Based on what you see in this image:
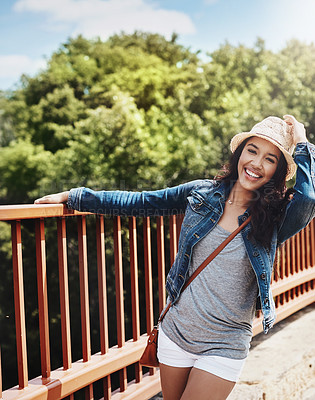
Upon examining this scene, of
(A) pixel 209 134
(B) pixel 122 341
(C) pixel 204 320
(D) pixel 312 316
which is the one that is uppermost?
(A) pixel 209 134

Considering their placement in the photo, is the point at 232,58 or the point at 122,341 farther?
the point at 232,58

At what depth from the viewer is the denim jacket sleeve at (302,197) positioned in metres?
1.95

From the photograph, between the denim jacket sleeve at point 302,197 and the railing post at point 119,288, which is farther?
the railing post at point 119,288

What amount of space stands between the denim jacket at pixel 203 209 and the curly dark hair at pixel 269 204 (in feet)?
0.11

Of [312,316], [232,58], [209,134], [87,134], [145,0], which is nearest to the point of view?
[312,316]

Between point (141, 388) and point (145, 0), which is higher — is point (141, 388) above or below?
below

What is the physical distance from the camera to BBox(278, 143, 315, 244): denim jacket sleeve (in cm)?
195

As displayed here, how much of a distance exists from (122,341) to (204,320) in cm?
97

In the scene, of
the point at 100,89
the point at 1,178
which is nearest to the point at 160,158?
the point at 100,89

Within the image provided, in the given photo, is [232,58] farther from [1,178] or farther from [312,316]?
[312,316]

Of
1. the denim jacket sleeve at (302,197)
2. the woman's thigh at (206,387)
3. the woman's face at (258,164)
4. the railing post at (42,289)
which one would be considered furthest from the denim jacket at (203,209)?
the woman's thigh at (206,387)

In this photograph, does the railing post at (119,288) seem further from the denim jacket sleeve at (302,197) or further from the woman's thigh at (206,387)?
the denim jacket sleeve at (302,197)

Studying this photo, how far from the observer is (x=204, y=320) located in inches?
76.5

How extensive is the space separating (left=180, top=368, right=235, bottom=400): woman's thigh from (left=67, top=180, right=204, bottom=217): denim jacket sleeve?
2.42 feet
